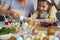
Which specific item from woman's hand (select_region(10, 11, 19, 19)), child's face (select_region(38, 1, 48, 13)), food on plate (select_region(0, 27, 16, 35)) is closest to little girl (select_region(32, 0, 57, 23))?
child's face (select_region(38, 1, 48, 13))

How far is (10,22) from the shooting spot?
5.26ft

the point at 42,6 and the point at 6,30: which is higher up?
the point at 42,6

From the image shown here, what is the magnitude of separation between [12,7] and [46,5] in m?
0.29

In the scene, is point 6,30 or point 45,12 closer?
point 6,30

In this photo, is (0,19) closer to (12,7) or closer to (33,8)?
(12,7)

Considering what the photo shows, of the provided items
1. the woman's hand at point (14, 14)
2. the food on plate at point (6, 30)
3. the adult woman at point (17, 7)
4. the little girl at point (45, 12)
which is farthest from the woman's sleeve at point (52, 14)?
the food on plate at point (6, 30)

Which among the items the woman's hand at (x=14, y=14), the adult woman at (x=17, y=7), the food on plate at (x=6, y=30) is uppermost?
the adult woman at (x=17, y=7)

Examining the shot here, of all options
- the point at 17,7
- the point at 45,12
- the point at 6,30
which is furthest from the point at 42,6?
the point at 6,30

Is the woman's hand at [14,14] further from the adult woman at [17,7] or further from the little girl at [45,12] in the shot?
the little girl at [45,12]


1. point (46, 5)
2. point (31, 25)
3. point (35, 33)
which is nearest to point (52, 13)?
point (46, 5)

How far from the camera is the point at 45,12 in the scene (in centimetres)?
177

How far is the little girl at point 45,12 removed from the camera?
1739 mm

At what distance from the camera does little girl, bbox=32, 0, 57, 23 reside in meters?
1.74

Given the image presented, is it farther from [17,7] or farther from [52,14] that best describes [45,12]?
[17,7]
